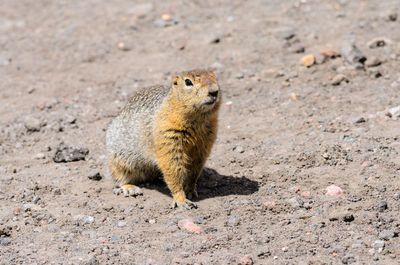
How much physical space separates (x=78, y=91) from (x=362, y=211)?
458 centimetres

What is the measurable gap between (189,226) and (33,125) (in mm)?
3095

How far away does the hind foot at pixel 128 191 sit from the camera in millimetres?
5500

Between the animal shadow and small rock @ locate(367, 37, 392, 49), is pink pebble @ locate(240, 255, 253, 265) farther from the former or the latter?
small rock @ locate(367, 37, 392, 49)

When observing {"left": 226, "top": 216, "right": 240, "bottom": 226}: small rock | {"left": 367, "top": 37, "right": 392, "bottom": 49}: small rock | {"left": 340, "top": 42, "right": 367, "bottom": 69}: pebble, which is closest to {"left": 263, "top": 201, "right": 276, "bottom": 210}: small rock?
{"left": 226, "top": 216, "right": 240, "bottom": 226}: small rock

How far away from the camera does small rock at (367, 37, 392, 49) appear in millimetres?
7812

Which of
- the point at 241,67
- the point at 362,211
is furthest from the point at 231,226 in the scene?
the point at 241,67

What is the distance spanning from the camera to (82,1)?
11.1 metres

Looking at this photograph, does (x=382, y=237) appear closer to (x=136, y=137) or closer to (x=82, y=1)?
(x=136, y=137)

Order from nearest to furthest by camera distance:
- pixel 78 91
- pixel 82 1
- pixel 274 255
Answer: pixel 274 255 < pixel 78 91 < pixel 82 1

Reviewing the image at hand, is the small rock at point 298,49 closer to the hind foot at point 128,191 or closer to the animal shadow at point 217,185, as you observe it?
the animal shadow at point 217,185

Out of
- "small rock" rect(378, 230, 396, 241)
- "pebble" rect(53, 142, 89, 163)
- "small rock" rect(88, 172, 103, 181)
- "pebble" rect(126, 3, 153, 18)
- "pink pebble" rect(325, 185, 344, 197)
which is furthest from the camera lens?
"pebble" rect(126, 3, 153, 18)

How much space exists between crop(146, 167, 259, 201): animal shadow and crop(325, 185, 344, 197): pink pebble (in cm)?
65

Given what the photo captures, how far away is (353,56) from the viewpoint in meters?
7.39

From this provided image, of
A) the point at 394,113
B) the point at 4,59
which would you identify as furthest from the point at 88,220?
the point at 4,59
